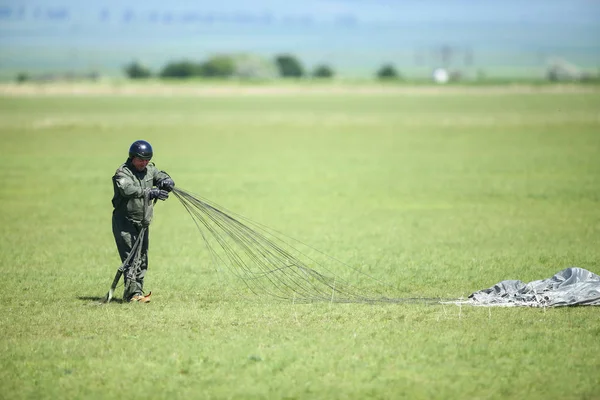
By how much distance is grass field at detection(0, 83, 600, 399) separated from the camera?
25.5 feet

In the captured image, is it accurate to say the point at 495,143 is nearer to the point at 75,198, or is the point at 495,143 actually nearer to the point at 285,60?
the point at 75,198

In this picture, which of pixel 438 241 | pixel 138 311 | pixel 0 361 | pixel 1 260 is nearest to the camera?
pixel 0 361

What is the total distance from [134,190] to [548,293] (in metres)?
4.68

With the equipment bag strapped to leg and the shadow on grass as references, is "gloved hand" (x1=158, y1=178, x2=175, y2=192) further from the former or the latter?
the shadow on grass

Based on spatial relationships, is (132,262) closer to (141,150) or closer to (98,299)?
(98,299)

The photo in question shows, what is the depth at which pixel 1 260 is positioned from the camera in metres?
13.8

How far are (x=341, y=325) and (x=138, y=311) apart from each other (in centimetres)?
227

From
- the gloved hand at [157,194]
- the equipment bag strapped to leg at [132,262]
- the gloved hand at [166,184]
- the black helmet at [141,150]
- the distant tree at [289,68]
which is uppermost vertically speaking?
the black helmet at [141,150]

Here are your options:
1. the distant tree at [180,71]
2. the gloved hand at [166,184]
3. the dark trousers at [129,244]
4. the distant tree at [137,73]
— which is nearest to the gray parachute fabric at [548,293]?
the gloved hand at [166,184]

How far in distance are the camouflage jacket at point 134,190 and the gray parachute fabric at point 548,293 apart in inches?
143

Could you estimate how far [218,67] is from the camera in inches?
6220

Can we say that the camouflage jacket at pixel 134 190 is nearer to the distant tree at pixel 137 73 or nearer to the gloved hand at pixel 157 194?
the gloved hand at pixel 157 194

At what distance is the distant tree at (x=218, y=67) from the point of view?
155 m

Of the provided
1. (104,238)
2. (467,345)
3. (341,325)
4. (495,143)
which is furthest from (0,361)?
(495,143)
